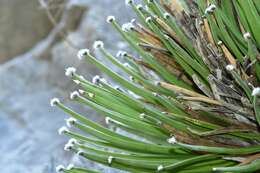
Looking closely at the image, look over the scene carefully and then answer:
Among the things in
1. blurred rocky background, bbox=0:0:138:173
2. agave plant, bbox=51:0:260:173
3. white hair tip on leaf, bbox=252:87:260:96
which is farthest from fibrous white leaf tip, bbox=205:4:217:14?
blurred rocky background, bbox=0:0:138:173

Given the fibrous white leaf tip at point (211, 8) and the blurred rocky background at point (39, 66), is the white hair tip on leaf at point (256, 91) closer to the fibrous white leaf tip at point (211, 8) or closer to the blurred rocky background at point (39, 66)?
the fibrous white leaf tip at point (211, 8)

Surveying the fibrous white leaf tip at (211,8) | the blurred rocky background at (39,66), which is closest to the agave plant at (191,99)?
the fibrous white leaf tip at (211,8)

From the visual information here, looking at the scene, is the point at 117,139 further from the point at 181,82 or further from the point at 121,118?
the point at 181,82

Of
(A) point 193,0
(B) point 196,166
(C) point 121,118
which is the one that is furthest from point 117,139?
(A) point 193,0

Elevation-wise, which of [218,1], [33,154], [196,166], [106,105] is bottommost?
[196,166]

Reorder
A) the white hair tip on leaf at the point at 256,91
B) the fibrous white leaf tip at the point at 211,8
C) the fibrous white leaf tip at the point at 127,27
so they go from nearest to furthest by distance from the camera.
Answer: the white hair tip on leaf at the point at 256,91, the fibrous white leaf tip at the point at 211,8, the fibrous white leaf tip at the point at 127,27

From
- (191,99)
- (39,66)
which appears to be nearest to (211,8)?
(191,99)

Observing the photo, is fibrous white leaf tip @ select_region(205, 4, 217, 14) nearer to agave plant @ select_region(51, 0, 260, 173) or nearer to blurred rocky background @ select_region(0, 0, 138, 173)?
agave plant @ select_region(51, 0, 260, 173)
